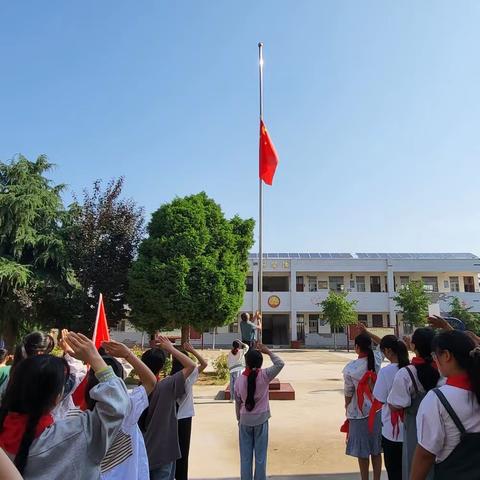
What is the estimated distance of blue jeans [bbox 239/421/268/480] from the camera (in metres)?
4.64

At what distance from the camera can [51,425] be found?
1.82 m

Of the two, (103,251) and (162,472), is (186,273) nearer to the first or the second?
(103,251)

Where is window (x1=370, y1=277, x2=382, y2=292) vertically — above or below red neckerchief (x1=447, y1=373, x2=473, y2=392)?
above

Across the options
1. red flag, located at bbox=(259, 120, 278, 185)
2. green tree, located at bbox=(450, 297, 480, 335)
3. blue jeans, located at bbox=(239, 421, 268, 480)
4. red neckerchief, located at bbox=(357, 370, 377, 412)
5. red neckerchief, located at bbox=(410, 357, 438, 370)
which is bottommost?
blue jeans, located at bbox=(239, 421, 268, 480)

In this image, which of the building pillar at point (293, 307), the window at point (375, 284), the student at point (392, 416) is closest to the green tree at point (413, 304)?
the window at point (375, 284)

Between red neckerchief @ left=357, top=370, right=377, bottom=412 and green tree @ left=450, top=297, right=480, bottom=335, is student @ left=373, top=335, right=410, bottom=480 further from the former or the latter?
green tree @ left=450, top=297, right=480, bottom=335

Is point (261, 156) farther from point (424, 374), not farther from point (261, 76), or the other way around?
point (424, 374)

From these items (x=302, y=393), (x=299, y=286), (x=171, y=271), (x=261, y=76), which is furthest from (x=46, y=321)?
(x=299, y=286)

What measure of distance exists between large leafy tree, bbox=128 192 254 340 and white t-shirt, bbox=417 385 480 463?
541 inches

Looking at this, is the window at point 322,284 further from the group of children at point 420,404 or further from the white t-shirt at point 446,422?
A: the white t-shirt at point 446,422

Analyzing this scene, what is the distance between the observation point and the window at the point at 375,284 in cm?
4291

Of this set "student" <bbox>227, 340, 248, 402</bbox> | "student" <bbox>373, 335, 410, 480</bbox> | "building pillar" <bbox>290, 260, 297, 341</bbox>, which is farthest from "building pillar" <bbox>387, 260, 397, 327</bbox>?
"student" <bbox>373, 335, 410, 480</bbox>

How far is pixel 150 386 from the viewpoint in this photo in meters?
2.78

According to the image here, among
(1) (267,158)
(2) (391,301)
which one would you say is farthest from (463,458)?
(2) (391,301)
